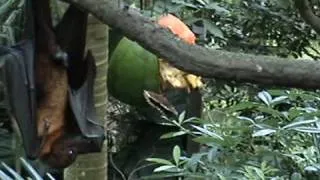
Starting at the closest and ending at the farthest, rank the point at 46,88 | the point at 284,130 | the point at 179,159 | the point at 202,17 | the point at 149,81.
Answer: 1. the point at 46,88
2. the point at 284,130
3. the point at 179,159
4. the point at 149,81
5. the point at 202,17

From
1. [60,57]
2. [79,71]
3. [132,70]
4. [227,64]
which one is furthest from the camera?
[132,70]

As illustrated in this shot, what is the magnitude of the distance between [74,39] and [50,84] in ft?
0.26

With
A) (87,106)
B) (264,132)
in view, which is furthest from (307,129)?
(87,106)

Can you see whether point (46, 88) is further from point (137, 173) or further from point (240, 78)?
point (137, 173)

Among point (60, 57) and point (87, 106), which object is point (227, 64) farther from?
point (87, 106)

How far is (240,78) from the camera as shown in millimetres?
861

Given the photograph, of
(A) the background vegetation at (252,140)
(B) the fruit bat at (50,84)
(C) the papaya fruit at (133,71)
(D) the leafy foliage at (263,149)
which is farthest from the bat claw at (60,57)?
(C) the papaya fruit at (133,71)

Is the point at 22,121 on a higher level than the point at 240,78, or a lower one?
lower

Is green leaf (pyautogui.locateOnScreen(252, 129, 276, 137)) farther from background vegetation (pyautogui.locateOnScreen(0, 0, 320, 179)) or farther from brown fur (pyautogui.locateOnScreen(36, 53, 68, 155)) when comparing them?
brown fur (pyautogui.locateOnScreen(36, 53, 68, 155))

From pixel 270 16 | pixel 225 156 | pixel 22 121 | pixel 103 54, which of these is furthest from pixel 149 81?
pixel 270 16

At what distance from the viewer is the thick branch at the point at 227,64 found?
0.86m

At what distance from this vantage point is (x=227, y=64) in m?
0.86

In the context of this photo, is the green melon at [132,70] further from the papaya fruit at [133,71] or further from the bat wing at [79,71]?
the bat wing at [79,71]

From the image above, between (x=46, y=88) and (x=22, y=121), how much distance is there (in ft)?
0.24
